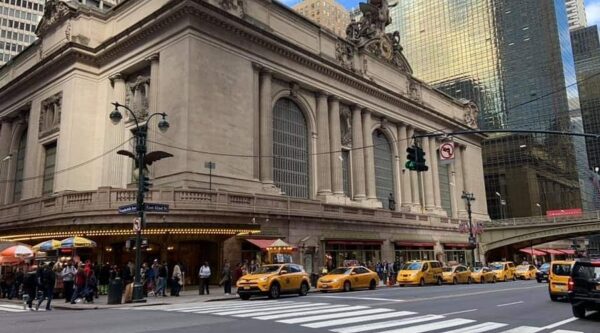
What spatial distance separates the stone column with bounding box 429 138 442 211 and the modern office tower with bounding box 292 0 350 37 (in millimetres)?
70448

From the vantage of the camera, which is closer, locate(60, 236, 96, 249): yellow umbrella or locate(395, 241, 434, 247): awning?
locate(60, 236, 96, 249): yellow umbrella

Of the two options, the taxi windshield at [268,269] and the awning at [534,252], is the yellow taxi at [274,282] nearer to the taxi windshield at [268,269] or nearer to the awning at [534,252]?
the taxi windshield at [268,269]

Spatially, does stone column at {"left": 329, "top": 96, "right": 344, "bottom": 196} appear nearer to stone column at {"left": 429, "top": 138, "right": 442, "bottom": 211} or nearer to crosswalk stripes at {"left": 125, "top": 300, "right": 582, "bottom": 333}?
stone column at {"left": 429, "top": 138, "right": 442, "bottom": 211}

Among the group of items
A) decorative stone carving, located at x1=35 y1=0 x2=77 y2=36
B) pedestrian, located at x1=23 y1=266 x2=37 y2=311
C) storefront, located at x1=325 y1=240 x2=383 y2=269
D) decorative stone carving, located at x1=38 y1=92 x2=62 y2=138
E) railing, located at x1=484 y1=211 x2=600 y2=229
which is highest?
decorative stone carving, located at x1=35 y1=0 x2=77 y2=36

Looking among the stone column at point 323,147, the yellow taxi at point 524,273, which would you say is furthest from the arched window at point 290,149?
the yellow taxi at point 524,273

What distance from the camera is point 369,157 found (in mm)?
52000

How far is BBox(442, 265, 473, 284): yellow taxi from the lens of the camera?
3375 cm

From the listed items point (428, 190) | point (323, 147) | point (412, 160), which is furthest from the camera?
point (428, 190)

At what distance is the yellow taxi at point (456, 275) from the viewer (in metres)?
33.8

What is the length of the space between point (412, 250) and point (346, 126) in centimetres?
1359

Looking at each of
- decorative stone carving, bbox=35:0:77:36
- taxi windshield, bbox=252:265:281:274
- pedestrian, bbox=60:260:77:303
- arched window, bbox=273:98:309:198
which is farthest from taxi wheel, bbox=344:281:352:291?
decorative stone carving, bbox=35:0:77:36

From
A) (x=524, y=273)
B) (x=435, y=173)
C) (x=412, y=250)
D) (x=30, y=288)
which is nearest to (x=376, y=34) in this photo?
(x=435, y=173)

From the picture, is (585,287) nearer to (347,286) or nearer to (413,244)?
(347,286)

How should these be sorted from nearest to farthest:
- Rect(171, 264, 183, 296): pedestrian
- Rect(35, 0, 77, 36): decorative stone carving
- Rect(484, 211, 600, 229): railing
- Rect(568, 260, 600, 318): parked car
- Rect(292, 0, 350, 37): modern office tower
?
Rect(568, 260, 600, 318): parked car → Rect(171, 264, 183, 296): pedestrian → Rect(35, 0, 77, 36): decorative stone carving → Rect(484, 211, 600, 229): railing → Rect(292, 0, 350, 37): modern office tower
